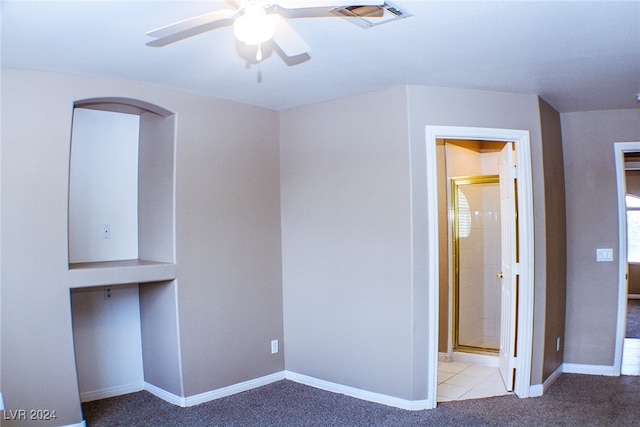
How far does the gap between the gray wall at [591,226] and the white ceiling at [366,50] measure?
0.63 m

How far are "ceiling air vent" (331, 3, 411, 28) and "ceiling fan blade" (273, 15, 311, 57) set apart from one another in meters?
0.21

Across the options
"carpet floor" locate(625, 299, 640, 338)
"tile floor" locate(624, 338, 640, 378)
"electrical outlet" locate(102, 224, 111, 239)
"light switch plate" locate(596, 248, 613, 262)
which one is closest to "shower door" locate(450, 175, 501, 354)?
"light switch plate" locate(596, 248, 613, 262)

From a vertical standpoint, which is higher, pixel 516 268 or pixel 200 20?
pixel 200 20

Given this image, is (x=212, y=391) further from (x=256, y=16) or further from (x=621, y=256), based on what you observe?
(x=621, y=256)

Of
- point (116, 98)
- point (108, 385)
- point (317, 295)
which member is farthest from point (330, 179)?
point (108, 385)

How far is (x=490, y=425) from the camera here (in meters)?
3.38

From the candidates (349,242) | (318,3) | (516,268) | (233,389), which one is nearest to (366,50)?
(318,3)

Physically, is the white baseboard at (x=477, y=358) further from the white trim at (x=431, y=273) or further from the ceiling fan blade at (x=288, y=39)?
the ceiling fan blade at (x=288, y=39)

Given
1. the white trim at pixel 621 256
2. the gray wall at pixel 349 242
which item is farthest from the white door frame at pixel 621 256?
the gray wall at pixel 349 242

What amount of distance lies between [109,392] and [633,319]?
6716 mm

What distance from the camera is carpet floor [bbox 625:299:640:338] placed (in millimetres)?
6254

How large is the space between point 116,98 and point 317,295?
2.10m

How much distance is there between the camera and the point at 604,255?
4.50 m

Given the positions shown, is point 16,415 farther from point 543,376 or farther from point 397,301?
point 543,376
